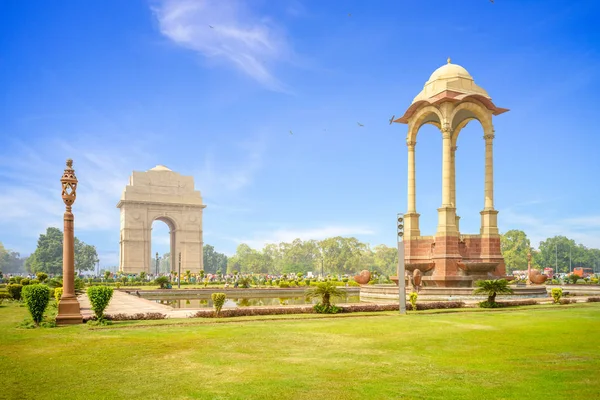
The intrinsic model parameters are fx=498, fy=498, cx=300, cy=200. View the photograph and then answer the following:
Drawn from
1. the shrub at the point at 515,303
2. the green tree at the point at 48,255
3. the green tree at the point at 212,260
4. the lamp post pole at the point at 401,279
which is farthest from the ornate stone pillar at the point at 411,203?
the green tree at the point at 212,260

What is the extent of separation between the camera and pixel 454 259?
2491 cm

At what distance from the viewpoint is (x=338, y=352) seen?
9.04 meters

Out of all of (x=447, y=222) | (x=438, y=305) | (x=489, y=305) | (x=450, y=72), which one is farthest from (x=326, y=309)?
Answer: (x=450, y=72)

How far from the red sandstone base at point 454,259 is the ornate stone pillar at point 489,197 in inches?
20.1

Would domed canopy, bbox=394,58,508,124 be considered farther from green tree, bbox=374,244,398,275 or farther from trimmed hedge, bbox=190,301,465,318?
green tree, bbox=374,244,398,275

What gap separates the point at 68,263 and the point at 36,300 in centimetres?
121

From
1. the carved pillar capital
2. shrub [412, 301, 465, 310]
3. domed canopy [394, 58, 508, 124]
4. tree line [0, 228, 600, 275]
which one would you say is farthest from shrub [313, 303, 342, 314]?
tree line [0, 228, 600, 275]

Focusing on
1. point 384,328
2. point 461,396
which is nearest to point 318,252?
point 384,328

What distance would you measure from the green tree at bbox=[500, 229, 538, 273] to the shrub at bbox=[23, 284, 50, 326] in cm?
7321

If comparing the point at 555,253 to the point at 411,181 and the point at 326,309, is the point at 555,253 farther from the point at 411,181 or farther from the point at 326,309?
the point at 326,309

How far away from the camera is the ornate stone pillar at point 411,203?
27.0 metres

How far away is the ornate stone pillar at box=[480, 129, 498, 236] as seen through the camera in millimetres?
26094

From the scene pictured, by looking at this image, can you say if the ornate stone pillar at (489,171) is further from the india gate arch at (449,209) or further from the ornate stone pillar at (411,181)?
the ornate stone pillar at (411,181)

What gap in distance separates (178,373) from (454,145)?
83.1 feet
